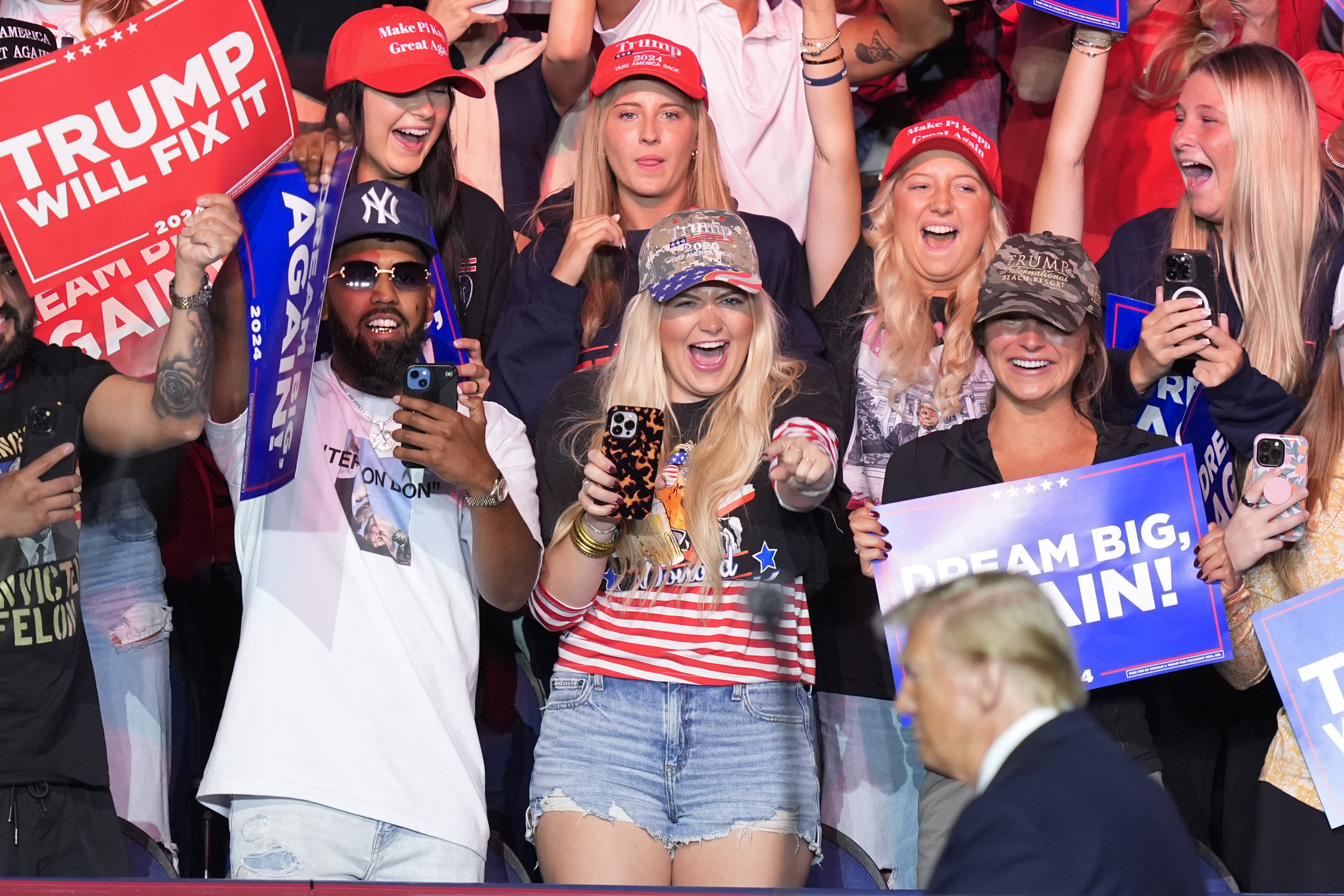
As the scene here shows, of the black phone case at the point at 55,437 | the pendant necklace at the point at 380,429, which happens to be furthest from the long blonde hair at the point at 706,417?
the black phone case at the point at 55,437

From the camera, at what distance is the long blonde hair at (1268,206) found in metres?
3.45

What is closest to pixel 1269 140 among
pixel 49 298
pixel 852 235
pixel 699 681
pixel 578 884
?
pixel 852 235

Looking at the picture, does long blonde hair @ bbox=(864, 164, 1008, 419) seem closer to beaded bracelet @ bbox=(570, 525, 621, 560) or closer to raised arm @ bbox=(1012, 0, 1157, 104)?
raised arm @ bbox=(1012, 0, 1157, 104)

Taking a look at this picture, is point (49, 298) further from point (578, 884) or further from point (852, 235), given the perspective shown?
point (852, 235)

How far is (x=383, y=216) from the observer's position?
3326 mm

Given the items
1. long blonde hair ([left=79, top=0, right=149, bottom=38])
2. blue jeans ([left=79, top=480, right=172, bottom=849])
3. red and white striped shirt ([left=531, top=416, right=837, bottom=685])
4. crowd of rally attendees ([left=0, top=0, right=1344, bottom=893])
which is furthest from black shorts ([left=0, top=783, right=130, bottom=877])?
long blonde hair ([left=79, top=0, right=149, bottom=38])

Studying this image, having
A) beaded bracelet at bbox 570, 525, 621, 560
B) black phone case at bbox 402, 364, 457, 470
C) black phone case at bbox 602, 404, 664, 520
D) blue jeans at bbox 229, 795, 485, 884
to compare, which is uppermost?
black phone case at bbox 402, 364, 457, 470

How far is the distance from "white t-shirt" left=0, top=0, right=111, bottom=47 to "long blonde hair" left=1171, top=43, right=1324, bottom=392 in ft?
8.82

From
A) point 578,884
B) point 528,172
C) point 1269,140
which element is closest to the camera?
point 578,884

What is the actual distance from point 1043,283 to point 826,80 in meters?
0.87

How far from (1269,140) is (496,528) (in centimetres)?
204

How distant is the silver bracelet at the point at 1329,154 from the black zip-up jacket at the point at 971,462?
997 mm

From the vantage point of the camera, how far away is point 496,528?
3.04 m

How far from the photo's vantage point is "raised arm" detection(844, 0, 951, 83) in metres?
4.20
